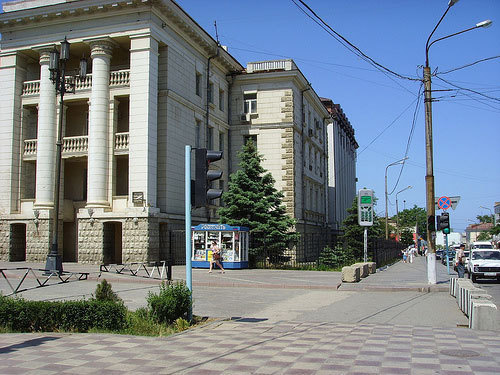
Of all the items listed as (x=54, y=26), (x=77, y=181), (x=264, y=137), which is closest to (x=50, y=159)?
(x=77, y=181)

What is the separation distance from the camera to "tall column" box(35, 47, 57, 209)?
97.9ft

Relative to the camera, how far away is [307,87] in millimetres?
43469

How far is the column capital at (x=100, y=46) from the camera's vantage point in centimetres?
2964

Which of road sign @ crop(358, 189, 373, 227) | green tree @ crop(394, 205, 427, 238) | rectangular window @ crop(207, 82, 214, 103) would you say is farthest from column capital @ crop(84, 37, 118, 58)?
green tree @ crop(394, 205, 427, 238)

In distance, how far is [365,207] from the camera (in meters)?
22.8

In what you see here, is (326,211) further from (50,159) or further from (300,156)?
(50,159)

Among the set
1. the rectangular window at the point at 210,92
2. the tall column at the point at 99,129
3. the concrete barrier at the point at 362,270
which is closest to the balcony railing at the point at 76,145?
the tall column at the point at 99,129

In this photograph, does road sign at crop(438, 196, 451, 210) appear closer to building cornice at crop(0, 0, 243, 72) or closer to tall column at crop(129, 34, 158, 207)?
tall column at crop(129, 34, 158, 207)

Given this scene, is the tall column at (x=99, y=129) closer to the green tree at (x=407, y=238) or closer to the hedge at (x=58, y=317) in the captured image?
the hedge at (x=58, y=317)

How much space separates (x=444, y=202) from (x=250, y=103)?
2257 centimetres

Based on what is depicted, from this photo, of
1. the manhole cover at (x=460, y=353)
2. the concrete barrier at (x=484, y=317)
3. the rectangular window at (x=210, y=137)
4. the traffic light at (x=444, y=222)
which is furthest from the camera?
the rectangular window at (x=210, y=137)

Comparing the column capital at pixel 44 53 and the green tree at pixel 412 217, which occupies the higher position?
the column capital at pixel 44 53

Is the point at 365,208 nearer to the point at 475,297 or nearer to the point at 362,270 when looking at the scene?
the point at 362,270

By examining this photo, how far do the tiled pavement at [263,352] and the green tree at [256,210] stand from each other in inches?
750
